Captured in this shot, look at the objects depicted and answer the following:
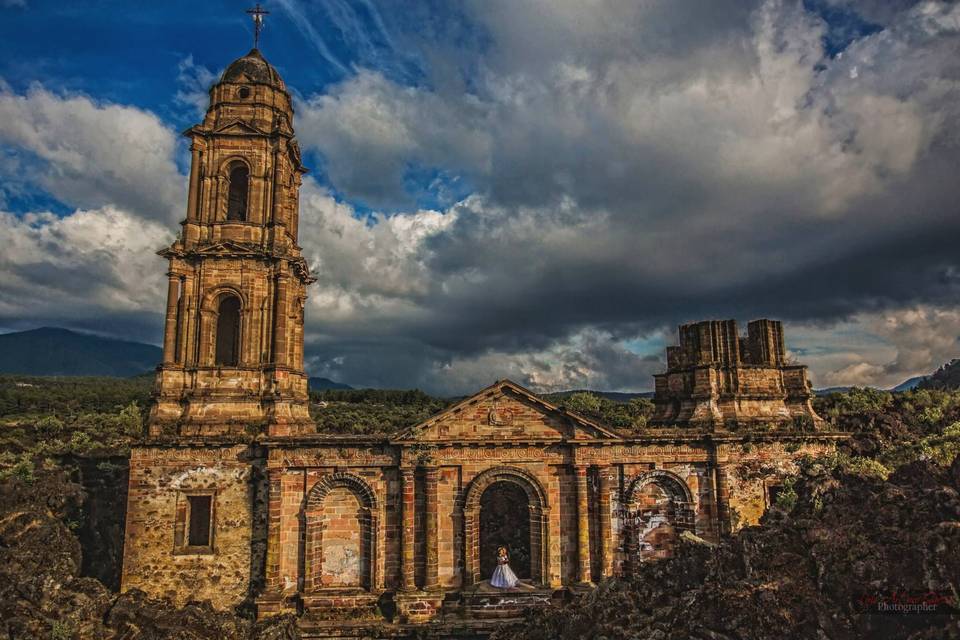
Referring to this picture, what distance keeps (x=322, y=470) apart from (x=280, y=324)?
588 centimetres

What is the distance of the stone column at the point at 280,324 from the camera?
23391mm

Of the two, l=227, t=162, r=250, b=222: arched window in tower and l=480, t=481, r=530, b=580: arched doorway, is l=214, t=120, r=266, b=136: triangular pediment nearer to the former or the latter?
l=227, t=162, r=250, b=222: arched window in tower

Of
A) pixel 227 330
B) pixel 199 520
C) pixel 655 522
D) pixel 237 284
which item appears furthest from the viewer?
pixel 227 330

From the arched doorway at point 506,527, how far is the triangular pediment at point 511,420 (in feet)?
19.8

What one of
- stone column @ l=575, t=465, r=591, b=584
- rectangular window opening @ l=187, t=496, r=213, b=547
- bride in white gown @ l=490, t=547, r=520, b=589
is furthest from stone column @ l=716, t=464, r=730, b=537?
rectangular window opening @ l=187, t=496, r=213, b=547

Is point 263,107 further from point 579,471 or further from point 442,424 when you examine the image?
point 579,471

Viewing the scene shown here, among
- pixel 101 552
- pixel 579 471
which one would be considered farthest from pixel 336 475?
pixel 101 552

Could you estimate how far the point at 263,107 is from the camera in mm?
25125

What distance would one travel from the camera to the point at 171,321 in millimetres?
23344

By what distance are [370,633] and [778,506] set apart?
50.4 feet

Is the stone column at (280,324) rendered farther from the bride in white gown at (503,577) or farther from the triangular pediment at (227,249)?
the bride in white gown at (503,577)

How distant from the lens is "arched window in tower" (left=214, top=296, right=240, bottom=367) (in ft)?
80.5

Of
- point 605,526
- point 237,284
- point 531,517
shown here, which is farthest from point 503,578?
point 237,284

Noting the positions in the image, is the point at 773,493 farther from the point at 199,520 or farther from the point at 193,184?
the point at 193,184
